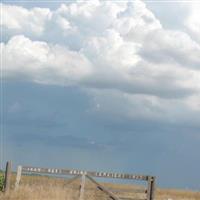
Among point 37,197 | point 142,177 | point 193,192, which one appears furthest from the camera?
point 193,192

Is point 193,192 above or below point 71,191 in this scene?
above

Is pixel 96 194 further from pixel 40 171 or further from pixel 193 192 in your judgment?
pixel 193 192

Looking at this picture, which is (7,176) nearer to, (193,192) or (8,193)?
(8,193)

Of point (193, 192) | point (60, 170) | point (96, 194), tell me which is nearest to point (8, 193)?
point (60, 170)

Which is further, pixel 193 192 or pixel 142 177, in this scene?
pixel 193 192

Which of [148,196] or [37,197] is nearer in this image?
[37,197]

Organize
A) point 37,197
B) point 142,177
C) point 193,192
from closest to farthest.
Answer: point 37,197
point 142,177
point 193,192

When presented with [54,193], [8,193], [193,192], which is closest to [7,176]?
[8,193]

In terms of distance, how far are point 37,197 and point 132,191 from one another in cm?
422

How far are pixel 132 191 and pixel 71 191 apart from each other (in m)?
2.70

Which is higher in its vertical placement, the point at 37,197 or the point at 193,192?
the point at 193,192

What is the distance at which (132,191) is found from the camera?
2319cm

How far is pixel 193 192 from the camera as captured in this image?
41844 millimetres

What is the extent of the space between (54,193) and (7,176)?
2.14 m
